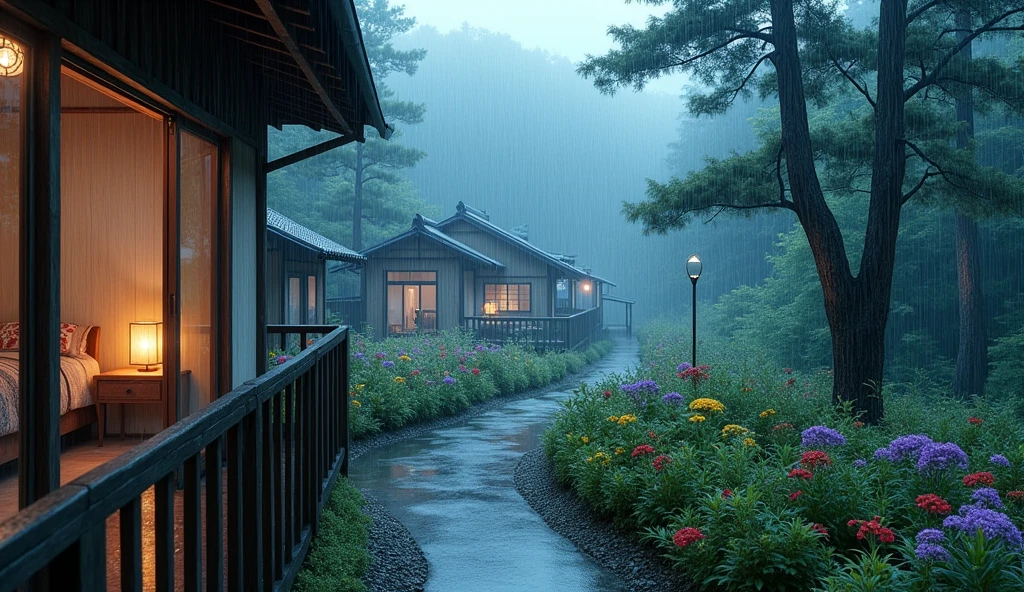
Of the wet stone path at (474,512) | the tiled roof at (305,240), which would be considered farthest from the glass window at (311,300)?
the wet stone path at (474,512)

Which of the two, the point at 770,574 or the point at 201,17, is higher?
the point at 201,17

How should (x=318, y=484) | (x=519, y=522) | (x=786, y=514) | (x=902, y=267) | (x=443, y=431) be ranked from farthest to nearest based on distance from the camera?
(x=902, y=267) < (x=443, y=431) < (x=519, y=522) < (x=318, y=484) < (x=786, y=514)

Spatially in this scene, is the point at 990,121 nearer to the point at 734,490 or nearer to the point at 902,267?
the point at 902,267

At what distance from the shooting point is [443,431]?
36.1ft

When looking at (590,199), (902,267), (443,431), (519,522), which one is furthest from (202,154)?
(590,199)

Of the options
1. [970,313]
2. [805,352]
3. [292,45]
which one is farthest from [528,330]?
[292,45]

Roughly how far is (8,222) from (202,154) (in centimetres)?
281

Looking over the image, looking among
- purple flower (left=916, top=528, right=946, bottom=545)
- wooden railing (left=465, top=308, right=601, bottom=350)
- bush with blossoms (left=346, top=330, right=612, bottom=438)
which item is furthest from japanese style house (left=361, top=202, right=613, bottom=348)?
purple flower (left=916, top=528, right=946, bottom=545)

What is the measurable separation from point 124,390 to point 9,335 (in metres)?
3.60

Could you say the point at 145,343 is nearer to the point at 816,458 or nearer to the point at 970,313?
the point at 816,458

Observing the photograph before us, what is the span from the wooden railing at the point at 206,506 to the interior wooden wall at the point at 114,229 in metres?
2.12

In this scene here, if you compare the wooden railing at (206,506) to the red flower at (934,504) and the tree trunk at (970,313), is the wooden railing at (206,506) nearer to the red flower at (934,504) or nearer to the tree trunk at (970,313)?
the red flower at (934,504)

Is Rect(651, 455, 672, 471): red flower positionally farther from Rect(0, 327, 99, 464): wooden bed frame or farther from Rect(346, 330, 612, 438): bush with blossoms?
Rect(346, 330, 612, 438): bush with blossoms

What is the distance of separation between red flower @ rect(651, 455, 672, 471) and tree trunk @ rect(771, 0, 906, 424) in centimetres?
438
